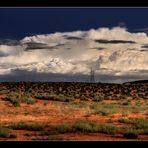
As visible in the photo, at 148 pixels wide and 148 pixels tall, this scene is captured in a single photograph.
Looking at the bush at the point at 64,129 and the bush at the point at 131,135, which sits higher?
the bush at the point at 64,129

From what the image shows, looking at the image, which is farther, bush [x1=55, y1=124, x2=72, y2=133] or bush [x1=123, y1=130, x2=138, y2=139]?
bush [x1=55, y1=124, x2=72, y2=133]

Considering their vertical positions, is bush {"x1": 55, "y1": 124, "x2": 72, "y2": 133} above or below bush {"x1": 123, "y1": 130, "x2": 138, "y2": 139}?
above

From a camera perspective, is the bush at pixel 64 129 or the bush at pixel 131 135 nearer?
the bush at pixel 131 135

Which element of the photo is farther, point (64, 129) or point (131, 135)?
point (64, 129)

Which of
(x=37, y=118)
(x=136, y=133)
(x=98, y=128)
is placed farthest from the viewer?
(x=37, y=118)

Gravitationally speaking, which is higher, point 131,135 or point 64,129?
point 64,129
